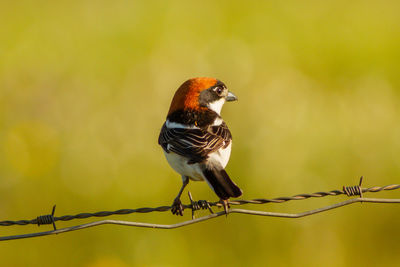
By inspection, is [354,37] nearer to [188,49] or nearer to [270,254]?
[188,49]

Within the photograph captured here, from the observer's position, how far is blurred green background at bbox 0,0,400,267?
7.07 metres

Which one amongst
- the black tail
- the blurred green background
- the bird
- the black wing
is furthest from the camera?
the blurred green background

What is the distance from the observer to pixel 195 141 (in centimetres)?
563

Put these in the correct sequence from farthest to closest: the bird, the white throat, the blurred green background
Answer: the blurred green background → the white throat → the bird

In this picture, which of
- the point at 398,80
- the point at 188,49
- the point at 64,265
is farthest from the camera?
the point at 188,49

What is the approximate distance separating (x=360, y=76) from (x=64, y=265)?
19.5 feet

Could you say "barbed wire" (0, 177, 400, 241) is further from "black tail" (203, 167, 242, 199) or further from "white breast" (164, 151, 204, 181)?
"white breast" (164, 151, 204, 181)

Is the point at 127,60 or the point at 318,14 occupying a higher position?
the point at 318,14

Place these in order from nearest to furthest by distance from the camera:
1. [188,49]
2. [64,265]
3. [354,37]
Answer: [64,265]
[188,49]
[354,37]

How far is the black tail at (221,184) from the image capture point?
5086 mm

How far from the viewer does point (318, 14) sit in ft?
43.0

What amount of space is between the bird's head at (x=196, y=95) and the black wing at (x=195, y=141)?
1.62 ft

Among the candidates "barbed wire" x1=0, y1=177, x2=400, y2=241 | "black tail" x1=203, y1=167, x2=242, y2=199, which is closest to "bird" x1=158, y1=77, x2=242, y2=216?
"black tail" x1=203, y1=167, x2=242, y2=199

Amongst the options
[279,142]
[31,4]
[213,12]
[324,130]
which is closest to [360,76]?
[324,130]
